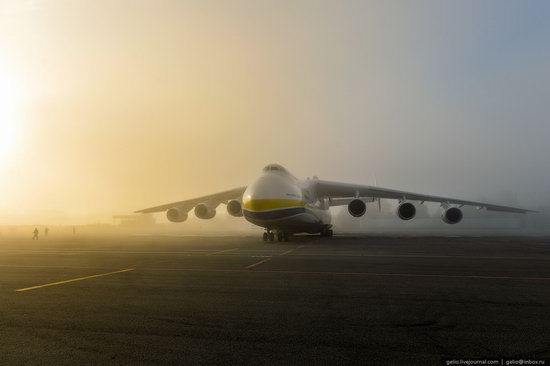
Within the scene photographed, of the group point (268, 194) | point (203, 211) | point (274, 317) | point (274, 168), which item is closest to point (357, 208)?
point (274, 168)

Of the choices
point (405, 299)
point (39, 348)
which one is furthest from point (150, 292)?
point (405, 299)

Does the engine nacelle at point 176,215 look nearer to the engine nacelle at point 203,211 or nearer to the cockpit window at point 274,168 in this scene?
the engine nacelle at point 203,211

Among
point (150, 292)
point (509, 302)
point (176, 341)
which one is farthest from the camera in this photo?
point (150, 292)

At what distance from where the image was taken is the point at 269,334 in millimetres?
4730

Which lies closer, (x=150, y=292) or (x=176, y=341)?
(x=176, y=341)

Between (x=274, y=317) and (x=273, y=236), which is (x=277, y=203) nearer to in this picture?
(x=273, y=236)

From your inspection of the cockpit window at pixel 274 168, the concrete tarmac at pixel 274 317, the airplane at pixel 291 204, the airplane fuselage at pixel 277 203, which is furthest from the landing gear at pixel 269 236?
the concrete tarmac at pixel 274 317

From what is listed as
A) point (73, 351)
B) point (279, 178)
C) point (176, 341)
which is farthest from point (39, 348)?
point (279, 178)

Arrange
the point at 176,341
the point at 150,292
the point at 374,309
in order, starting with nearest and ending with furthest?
the point at 176,341 < the point at 374,309 < the point at 150,292

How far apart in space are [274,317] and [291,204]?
17060 mm

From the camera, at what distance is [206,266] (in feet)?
39.1

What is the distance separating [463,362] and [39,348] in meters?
4.45

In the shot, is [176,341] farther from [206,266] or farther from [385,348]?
[206,266]

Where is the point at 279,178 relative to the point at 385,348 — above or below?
above
